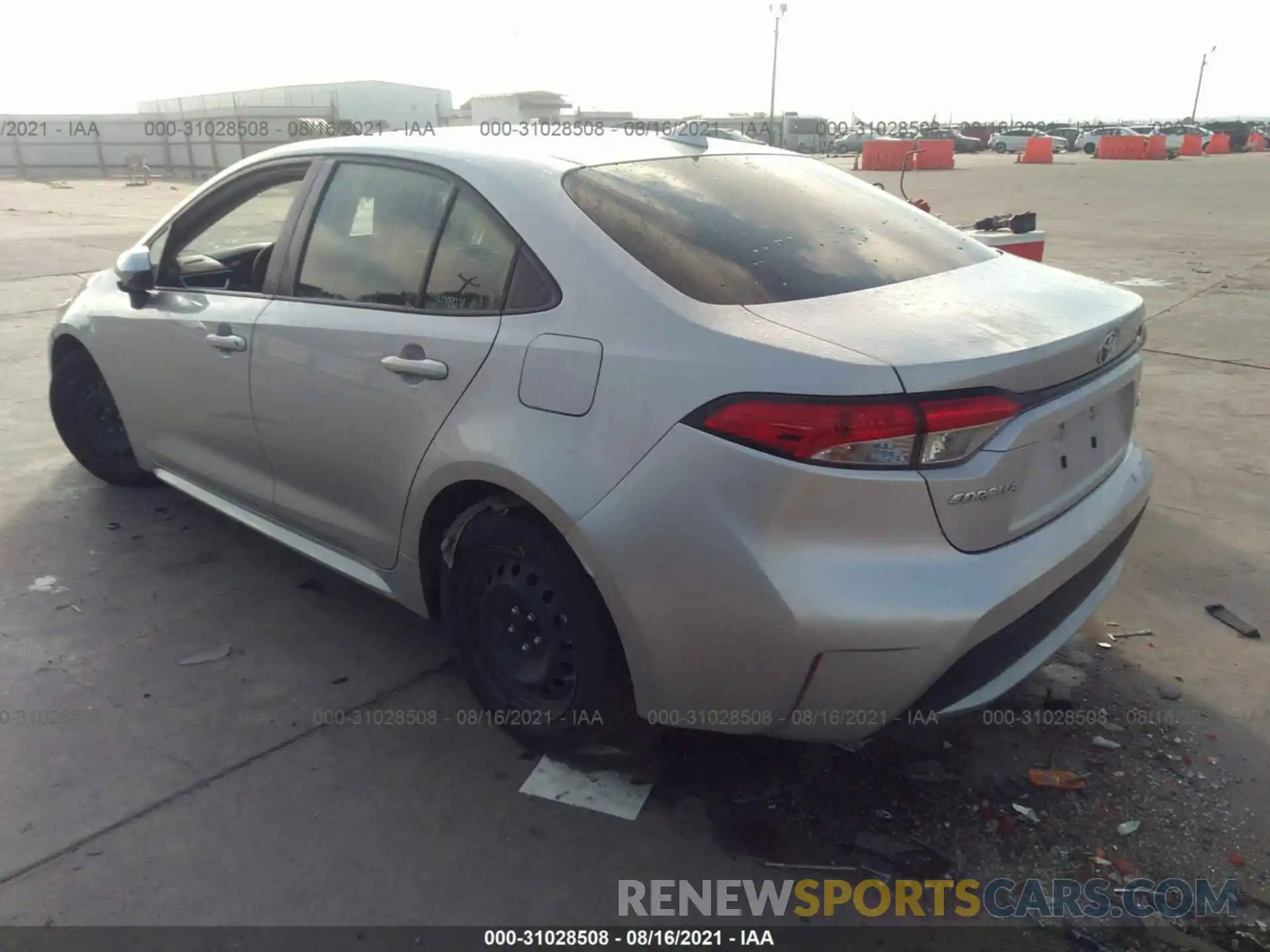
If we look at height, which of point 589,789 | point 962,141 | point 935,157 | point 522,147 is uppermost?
point 962,141

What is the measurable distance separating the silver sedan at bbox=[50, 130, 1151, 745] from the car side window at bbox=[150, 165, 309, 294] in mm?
38

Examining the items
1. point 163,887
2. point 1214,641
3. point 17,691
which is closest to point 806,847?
point 163,887

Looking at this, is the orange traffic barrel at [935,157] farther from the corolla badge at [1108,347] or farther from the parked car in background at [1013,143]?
the corolla badge at [1108,347]

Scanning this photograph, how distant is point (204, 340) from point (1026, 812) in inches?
124

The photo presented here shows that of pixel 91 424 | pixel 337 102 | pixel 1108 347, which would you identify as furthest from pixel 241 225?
pixel 337 102

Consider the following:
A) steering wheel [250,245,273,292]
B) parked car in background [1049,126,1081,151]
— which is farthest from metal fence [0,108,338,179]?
parked car in background [1049,126,1081,151]

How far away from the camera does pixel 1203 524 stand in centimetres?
419

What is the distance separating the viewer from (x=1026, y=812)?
251 cm

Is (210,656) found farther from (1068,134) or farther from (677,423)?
(1068,134)

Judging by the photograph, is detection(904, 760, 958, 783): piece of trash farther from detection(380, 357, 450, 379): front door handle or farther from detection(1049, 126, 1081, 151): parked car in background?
detection(1049, 126, 1081, 151): parked car in background

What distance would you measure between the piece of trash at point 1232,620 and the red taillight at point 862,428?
6.72ft

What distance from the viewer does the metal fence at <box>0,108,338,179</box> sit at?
36.7 metres

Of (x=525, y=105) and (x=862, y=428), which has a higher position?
(x=525, y=105)

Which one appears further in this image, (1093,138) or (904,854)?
(1093,138)
